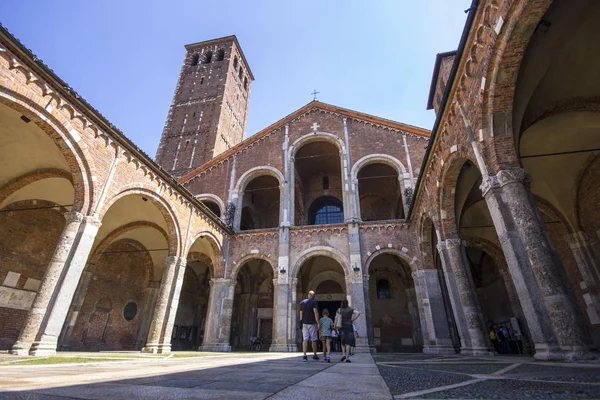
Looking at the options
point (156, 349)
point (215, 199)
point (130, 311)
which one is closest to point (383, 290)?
point (215, 199)

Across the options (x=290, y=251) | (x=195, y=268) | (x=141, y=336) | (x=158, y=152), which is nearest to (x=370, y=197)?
(x=290, y=251)

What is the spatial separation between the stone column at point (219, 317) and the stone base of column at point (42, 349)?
24.1ft

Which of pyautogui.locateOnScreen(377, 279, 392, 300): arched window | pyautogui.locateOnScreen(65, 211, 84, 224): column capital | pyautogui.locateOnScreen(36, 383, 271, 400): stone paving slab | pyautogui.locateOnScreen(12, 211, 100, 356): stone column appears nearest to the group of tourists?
pyautogui.locateOnScreen(36, 383, 271, 400): stone paving slab

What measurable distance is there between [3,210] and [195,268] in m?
10.1

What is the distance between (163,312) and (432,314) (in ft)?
32.4

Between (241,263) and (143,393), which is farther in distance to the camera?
(241,263)

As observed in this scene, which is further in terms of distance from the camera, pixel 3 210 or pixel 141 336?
pixel 141 336

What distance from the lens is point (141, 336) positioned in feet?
48.4

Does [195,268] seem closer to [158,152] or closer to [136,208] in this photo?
[136,208]

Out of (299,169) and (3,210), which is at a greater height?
(299,169)

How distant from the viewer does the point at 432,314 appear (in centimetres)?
1141

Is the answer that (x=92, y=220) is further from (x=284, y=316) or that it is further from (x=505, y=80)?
(x=505, y=80)

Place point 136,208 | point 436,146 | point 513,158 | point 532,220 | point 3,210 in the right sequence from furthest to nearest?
1. point 136,208
2. point 3,210
3. point 436,146
4. point 513,158
5. point 532,220

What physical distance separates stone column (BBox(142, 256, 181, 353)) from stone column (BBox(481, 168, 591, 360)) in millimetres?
10093
